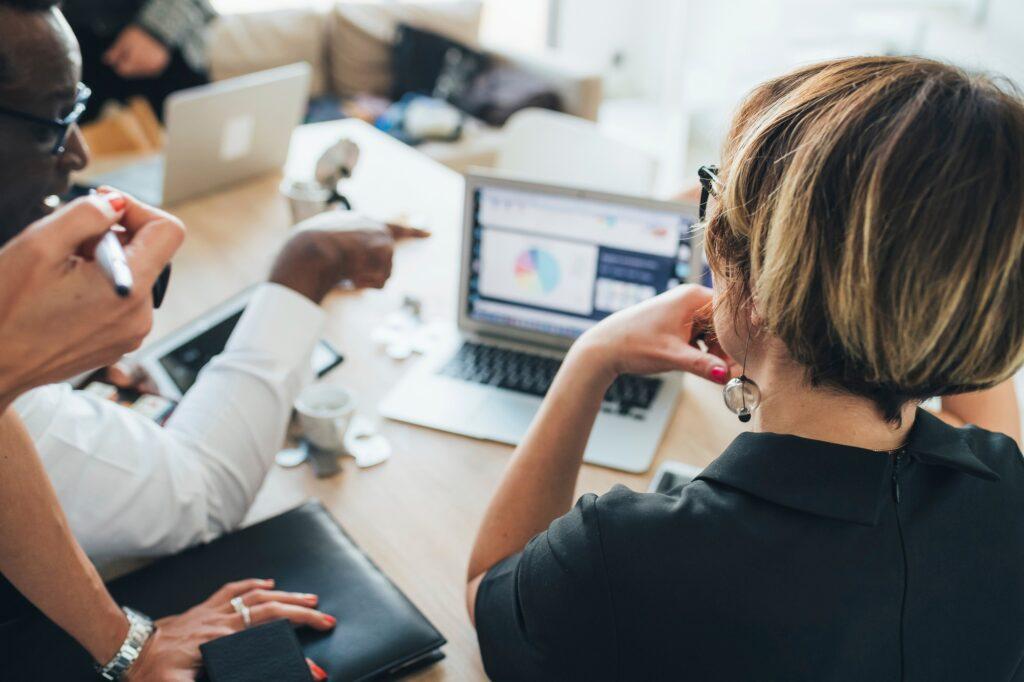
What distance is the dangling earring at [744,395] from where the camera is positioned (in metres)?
0.83

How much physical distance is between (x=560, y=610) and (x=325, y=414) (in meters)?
0.63

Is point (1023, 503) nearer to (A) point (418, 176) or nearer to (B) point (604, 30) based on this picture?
(A) point (418, 176)

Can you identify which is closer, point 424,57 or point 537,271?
point 537,271

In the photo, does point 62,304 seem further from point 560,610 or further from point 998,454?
point 998,454

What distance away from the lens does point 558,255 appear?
1529 mm

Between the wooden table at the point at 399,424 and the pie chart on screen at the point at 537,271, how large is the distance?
0.23 meters

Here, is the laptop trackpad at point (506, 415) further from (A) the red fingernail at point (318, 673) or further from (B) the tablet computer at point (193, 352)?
(A) the red fingernail at point (318, 673)

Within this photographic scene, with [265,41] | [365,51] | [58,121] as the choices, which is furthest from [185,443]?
[365,51]

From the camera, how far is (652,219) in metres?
1.45

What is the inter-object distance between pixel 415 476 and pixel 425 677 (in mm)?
365

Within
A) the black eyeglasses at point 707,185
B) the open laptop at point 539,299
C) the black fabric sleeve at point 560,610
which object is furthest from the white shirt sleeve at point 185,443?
the black eyeglasses at point 707,185

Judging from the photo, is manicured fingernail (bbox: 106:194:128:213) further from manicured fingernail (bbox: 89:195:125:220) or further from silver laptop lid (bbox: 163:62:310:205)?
silver laptop lid (bbox: 163:62:310:205)

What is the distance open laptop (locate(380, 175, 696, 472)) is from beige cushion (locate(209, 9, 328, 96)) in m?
2.78

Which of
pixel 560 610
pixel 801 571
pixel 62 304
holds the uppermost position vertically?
pixel 62 304
